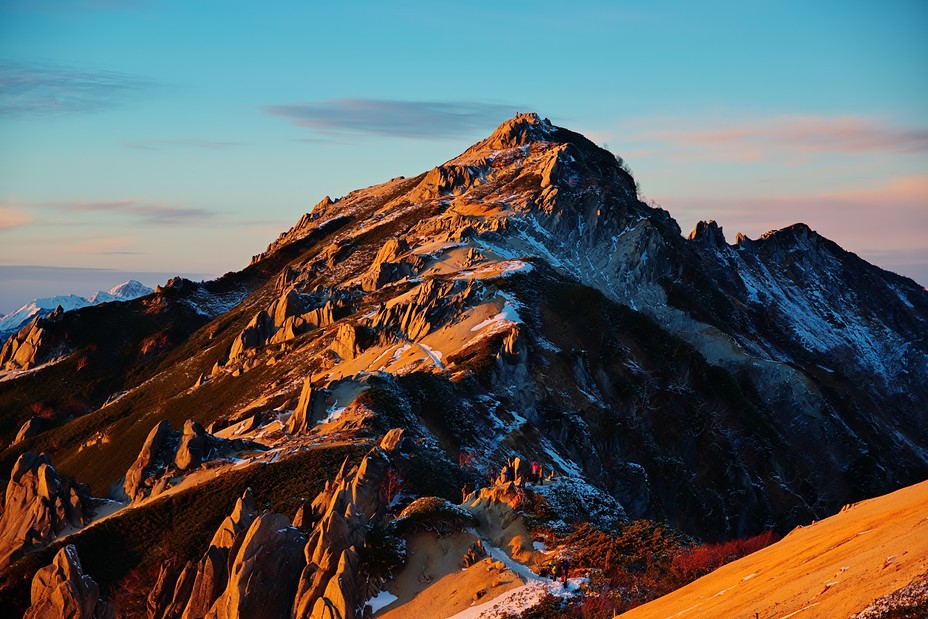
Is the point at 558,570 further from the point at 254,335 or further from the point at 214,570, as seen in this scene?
the point at 254,335

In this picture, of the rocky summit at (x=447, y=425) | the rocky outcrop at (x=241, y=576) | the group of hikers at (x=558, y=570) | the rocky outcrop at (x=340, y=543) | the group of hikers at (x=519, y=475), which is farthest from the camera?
the group of hikers at (x=519, y=475)

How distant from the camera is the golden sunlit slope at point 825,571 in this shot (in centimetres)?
3194

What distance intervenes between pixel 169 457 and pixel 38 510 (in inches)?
407

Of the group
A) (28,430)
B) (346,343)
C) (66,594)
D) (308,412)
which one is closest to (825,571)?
(66,594)

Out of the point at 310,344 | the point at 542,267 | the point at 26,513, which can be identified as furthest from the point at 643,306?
the point at 26,513

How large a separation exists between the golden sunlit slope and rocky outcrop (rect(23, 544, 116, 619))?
1257 inches

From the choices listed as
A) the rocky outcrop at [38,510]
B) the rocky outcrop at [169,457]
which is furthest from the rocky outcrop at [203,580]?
the rocky outcrop at [38,510]

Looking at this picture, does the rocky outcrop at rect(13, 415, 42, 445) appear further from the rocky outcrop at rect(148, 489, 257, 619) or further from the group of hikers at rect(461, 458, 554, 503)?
the group of hikers at rect(461, 458, 554, 503)

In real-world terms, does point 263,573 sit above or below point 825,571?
below

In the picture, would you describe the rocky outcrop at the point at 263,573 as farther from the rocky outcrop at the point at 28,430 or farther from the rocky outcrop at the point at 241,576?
the rocky outcrop at the point at 28,430

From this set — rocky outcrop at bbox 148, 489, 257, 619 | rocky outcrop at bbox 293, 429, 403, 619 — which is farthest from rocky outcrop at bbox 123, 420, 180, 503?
rocky outcrop at bbox 293, 429, 403, 619

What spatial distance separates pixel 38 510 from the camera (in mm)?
76375

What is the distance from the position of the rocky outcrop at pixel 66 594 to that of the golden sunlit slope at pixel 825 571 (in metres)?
31.9

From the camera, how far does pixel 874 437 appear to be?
148m
